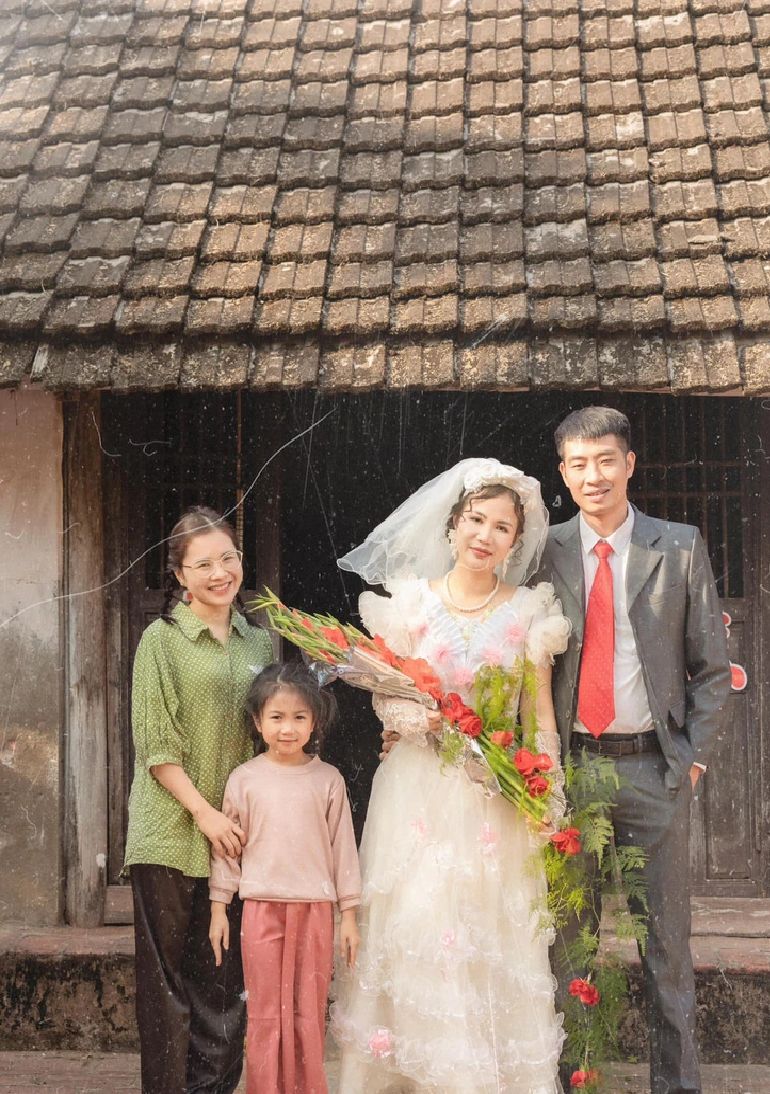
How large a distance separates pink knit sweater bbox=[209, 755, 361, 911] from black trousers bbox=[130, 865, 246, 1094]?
17 cm

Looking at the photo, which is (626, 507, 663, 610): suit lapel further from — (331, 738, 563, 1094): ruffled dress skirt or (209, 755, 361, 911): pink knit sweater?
(209, 755, 361, 911): pink knit sweater

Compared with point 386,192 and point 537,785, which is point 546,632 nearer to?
point 537,785

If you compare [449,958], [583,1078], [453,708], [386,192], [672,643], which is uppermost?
[386,192]

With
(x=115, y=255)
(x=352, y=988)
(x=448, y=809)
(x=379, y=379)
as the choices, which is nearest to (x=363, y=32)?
(x=115, y=255)

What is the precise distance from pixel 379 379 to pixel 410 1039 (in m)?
2.49

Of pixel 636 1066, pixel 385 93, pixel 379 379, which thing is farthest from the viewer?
pixel 385 93

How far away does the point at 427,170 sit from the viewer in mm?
5305

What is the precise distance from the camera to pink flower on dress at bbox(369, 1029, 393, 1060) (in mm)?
3691

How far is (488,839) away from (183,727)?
3.70 ft

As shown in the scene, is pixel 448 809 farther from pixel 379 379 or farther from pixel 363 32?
pixel 363 32

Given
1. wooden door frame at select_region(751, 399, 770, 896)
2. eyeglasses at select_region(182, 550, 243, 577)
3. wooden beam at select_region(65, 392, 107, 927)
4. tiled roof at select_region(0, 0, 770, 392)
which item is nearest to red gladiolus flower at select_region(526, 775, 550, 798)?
eyeglasses at select_region(182, 550, 243, 577)

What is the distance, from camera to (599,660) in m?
3.86

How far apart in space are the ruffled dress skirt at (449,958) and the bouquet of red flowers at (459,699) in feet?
0.46

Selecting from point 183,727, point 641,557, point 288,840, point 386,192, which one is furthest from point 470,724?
point 386,192
